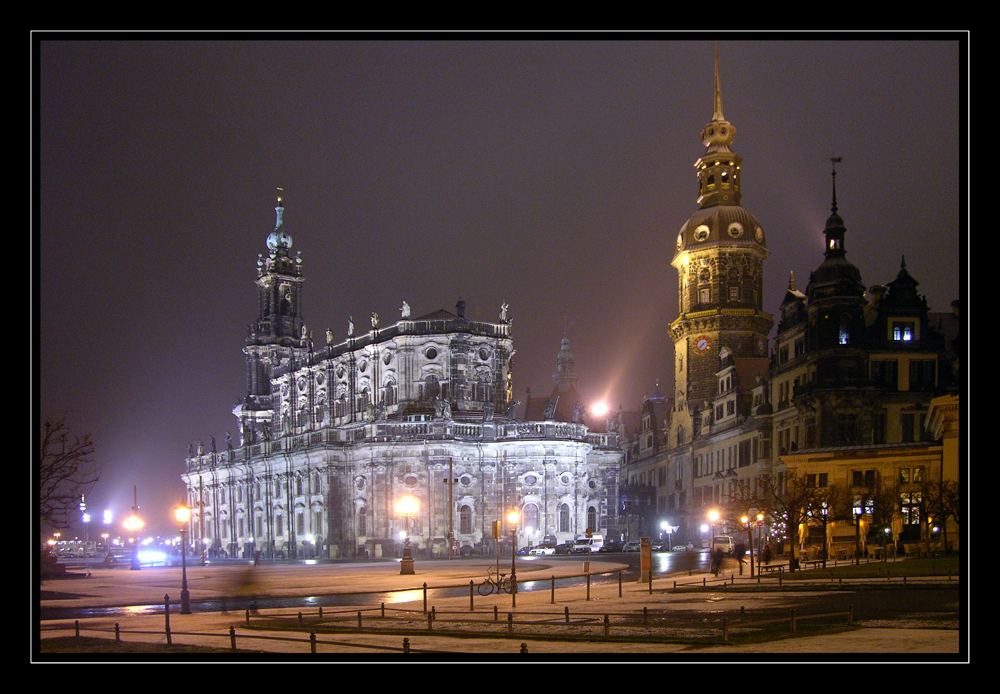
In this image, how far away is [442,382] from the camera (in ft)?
312

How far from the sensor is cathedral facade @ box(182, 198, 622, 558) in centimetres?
8938

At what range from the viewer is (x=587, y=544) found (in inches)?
3265

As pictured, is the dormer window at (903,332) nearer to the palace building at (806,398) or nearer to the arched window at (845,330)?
the palace building at (806,398)

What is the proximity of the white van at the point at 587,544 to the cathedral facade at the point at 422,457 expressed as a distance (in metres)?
4.17

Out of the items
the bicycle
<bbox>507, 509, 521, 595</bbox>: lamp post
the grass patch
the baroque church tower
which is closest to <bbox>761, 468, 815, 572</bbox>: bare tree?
<bbox>507, 509, 521, 595</bbox>: lamp post

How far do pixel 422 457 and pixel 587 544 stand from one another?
50.8 ft

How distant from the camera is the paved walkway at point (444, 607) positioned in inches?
927

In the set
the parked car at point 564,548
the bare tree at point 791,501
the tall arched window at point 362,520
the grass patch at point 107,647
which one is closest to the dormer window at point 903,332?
the bare tree at point 791,501

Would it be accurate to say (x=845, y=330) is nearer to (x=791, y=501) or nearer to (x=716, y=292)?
(x=791, y=501)

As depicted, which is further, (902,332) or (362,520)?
(362,520)

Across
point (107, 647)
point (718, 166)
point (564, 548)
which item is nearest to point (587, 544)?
point (564, 548)
